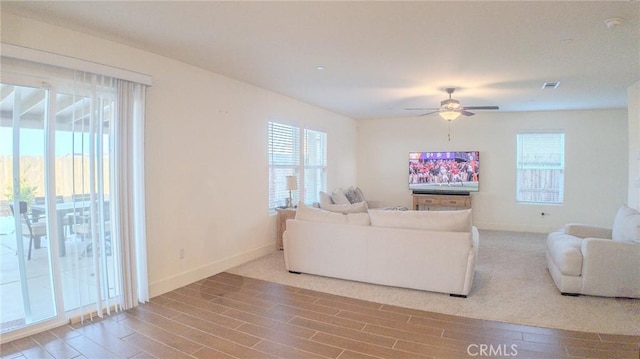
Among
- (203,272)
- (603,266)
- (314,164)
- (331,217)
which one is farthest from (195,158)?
(603,266)

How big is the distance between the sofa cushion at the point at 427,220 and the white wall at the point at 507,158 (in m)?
4.50

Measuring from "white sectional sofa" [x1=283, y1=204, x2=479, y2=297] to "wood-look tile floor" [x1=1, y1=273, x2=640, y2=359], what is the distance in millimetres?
544

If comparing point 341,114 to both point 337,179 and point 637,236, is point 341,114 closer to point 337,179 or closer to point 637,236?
point 337,179

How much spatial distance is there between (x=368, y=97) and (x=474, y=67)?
2.09 meters

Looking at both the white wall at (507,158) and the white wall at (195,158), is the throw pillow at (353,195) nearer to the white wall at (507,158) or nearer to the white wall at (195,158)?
the white wall at (507,158)

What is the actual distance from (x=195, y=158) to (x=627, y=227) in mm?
5063

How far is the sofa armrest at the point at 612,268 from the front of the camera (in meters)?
3.44

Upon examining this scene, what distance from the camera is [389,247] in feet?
12.8

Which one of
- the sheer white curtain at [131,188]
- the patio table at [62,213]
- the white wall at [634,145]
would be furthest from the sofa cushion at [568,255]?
the patio table at [62,213]

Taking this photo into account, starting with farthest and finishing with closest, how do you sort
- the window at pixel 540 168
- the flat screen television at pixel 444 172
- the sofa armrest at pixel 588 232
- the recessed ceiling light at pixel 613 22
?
1. the flat screen television at pixel 444 172
2. the window at pixel 540 168
3. the sofa armrest at pixel 588 232
4. the recessed ceiling light at pixel 613 22

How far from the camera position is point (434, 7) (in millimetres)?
2570

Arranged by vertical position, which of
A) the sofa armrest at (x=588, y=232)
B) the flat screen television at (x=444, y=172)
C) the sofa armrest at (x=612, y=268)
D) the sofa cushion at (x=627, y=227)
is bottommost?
the sofa armrest at (x=612, y=268)

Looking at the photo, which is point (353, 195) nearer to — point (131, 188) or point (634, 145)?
point (634, 145)

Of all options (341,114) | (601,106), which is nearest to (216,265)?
(341,114)
